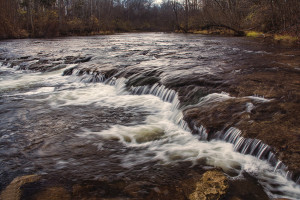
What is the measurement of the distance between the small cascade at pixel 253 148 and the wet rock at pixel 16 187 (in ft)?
8.69

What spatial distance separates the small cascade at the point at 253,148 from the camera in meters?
2.92

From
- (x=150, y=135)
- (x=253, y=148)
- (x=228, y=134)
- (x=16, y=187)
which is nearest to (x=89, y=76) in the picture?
(x=150, y=135)

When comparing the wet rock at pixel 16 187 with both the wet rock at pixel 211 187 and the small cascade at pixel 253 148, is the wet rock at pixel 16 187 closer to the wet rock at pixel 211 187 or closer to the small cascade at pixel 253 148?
the wet rock at pixel 211 187

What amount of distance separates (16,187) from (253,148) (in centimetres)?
297

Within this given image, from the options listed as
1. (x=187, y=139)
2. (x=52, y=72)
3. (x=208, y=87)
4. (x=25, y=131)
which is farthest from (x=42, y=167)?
(x=52, y=72)

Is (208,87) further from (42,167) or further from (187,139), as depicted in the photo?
(42,167)

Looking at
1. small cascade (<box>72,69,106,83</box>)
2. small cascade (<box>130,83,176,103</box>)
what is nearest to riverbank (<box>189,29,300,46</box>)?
small cascade (<box>130,83,176,103</box>)

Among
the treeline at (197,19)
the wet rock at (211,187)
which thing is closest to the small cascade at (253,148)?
the wet rock at (211,187)

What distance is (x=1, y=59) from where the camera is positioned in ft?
41.8

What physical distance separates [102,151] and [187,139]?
1352 mm

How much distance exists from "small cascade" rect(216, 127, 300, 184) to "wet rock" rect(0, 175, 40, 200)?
2.65 meters

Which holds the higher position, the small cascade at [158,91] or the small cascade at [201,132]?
the small cascade at [158,91]

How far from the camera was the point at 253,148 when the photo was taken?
11.0 ft

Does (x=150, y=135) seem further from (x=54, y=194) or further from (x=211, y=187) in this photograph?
(x=54, y=194)
